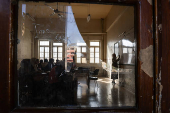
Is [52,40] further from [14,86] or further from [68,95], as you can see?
[14,86]

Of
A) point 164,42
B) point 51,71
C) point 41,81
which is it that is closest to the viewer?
point 164,42

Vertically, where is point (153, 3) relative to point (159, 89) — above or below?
above

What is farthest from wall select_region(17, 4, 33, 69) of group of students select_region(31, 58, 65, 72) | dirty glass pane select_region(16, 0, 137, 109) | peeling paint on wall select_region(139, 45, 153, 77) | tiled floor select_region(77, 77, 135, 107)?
peeling paint on wall select_region(139, 45, 153, 77)

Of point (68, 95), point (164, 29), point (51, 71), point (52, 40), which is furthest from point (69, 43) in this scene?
point (164, 29)

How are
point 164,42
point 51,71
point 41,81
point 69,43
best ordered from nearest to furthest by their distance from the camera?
point 164,42
point 51,71
point 41,81
point 69,43

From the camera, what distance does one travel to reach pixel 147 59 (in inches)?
37.5

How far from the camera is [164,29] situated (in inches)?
36.3

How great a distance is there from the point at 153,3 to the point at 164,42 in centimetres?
31

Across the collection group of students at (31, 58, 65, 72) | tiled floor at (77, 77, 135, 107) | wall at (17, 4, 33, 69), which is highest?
wall at (17, 4, 33, 69)

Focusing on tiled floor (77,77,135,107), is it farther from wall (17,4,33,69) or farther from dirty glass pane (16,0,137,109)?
wall (17,4,33,69)

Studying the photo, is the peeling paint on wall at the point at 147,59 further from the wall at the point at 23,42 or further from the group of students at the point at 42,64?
the group of students at the point at 42,64

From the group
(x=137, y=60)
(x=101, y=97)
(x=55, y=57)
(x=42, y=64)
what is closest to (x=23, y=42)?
(x=42, y=64)

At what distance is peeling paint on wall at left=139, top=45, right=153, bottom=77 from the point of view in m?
0.95

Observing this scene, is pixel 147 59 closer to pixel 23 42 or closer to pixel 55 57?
pixel 23 42
